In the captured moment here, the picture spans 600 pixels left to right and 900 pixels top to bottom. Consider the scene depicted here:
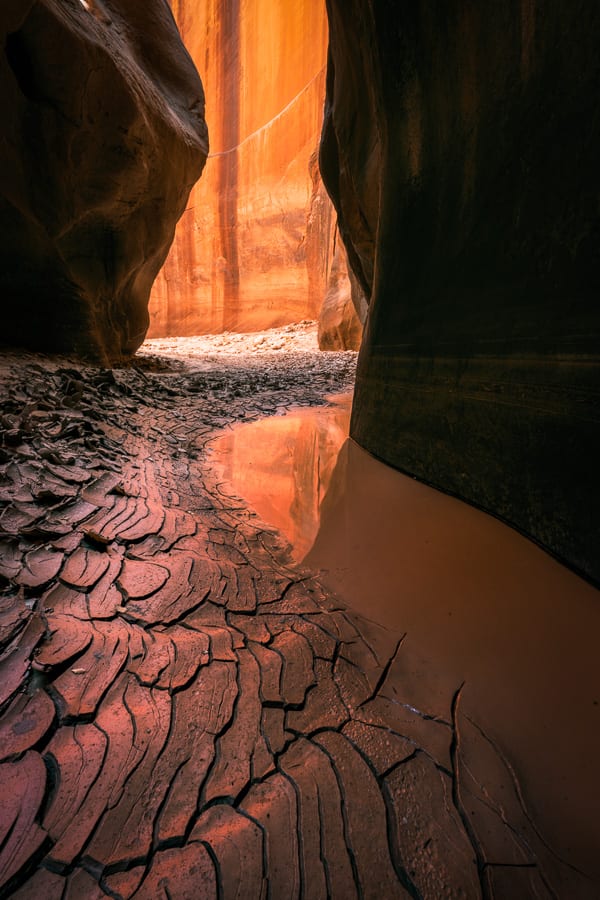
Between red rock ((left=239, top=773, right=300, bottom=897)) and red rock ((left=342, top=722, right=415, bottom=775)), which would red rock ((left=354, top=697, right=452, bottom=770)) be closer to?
red rock ((left=342, top=722, right=415, bottom=775))

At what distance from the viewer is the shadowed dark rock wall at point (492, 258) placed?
142cm

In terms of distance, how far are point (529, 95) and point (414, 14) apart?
1221 millimetres

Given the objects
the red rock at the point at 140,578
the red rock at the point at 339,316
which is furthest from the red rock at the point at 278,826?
the red rock at the point at 339,316

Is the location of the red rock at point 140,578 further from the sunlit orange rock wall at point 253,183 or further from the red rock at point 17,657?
the sunlit orange rock wall at point 253,183

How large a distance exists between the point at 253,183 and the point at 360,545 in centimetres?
1988

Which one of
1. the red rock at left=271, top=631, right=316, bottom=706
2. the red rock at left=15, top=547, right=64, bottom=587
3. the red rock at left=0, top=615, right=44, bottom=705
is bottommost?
the red rock at left=271, top=631, right=316, bottom=706

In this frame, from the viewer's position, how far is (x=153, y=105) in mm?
4555

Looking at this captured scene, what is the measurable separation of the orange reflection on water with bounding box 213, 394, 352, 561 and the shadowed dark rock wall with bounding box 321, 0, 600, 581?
54 cm

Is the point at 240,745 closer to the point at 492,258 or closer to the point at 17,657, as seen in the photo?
the point at 17,657

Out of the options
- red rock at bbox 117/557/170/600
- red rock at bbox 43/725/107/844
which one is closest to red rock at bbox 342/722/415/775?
red rock at bbox 43/725/107/844

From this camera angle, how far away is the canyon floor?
65 centimetres

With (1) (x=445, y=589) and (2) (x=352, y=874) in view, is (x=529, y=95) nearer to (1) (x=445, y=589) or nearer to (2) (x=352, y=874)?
(1) (x=445, y=589)

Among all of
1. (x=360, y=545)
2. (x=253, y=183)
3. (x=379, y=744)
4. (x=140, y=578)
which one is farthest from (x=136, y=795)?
(x=253, y=183)

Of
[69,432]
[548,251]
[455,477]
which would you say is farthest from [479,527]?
[69,432]
